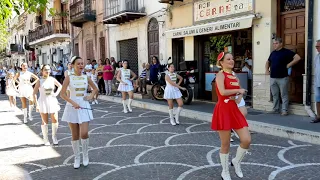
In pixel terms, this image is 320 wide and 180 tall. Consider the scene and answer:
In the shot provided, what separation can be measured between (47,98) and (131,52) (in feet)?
37.9

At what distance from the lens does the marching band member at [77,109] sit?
17.9 feet

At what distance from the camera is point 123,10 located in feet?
56.1

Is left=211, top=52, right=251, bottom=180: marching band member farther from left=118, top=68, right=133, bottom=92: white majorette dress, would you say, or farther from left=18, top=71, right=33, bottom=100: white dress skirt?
left=18, top=71, right=33, bottom=100: white dress skirt

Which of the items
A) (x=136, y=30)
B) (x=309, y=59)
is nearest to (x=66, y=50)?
(x=136, y=30)

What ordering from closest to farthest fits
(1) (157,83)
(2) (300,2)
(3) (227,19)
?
(2) (300,2) < (3) (227,19) < (1) (157,83)

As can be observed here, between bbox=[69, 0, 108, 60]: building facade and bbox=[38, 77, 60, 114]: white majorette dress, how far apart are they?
1383 centimetres

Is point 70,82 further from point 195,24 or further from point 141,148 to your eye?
point 195,24

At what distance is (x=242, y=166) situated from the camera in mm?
5305

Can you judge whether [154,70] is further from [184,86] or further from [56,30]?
[56,30]

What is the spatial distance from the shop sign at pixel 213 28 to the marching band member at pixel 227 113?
6.05 m

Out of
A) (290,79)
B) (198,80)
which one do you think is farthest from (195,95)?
(290,79)

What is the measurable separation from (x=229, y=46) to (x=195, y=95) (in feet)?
7.95

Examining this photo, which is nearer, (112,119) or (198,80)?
(112,119)

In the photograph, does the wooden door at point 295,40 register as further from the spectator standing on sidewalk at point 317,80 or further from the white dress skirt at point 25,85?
the white dress skirt at point 25,85
